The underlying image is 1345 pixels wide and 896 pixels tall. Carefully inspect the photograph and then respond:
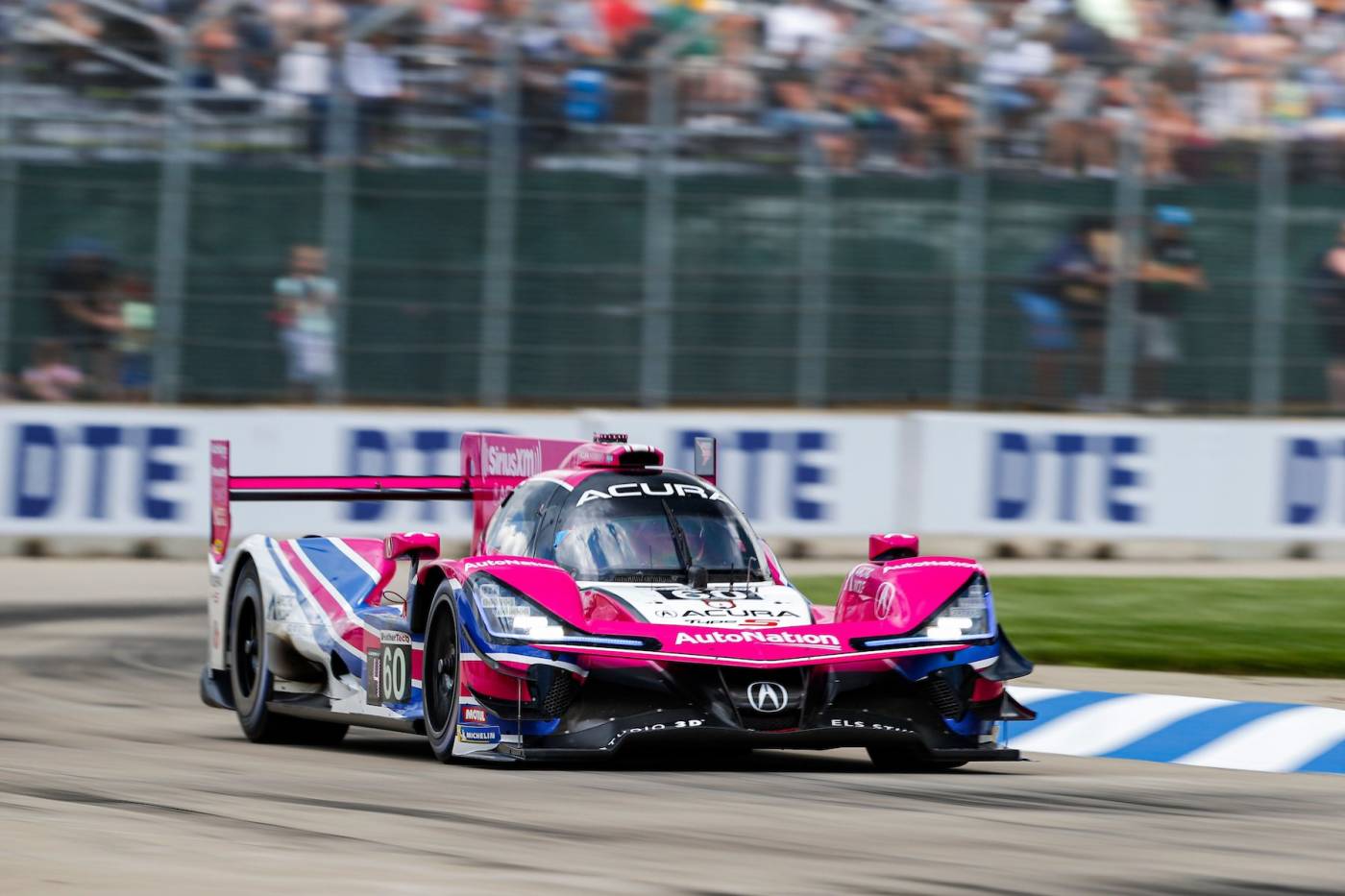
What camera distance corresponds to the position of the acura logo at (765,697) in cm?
761

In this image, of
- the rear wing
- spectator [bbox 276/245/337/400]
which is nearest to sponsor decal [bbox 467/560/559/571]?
the rear wing

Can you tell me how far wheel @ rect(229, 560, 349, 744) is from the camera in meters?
9.67

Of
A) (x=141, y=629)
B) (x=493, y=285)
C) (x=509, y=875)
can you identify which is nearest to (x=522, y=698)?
(x=509, y=875)

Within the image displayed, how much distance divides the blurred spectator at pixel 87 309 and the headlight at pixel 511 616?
11867 millimetres

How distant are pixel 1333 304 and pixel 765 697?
43.5 ft

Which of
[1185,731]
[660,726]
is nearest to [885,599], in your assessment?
[660,726]

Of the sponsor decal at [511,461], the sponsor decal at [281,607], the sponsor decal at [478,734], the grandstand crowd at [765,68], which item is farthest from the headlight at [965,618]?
the grandstand crowd at [765,68]

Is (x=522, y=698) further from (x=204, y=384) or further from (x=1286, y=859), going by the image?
(x=204, y=384)

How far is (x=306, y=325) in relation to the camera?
62.3 ft

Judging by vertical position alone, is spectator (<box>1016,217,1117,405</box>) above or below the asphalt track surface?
above

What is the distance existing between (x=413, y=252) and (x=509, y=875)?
1449 cm

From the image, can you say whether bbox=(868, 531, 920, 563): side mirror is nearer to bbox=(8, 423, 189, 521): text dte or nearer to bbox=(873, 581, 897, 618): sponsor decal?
bbox=(873, 581, 897, 618): sponsor decal

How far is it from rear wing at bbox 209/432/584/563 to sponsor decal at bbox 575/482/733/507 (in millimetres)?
1265

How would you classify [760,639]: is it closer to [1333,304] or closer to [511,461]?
[511,461]
